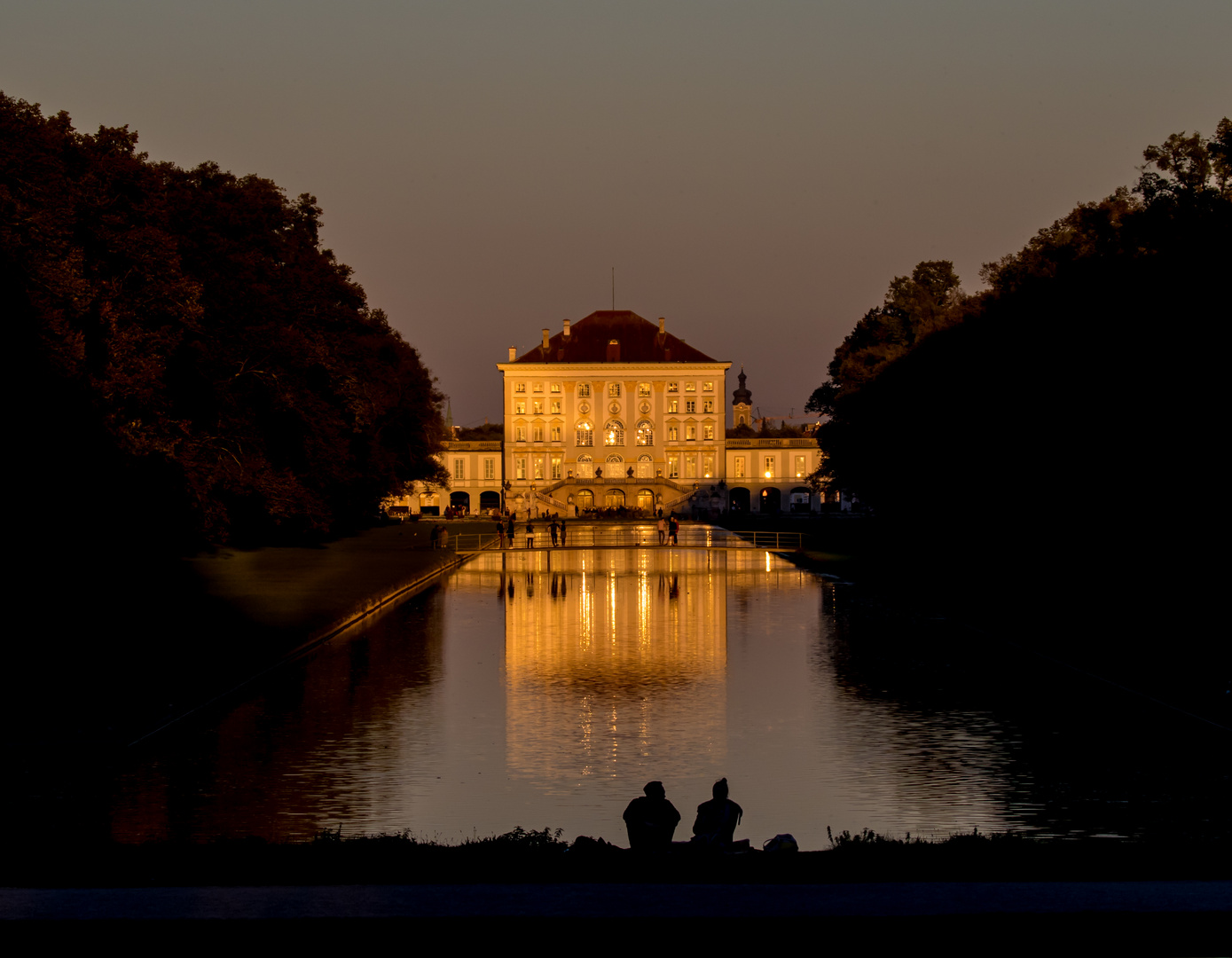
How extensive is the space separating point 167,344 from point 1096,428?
23.7 m

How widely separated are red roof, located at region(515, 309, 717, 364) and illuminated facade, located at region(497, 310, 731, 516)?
279mm

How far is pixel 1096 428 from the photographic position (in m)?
34.7

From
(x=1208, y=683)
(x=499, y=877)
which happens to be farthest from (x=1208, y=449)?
(x=499, y=877)

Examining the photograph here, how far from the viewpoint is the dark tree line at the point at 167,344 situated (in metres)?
32.1

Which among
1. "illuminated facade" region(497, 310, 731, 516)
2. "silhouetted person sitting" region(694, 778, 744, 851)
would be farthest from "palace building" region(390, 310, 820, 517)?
"silhouetted person sitting" region(694, 778, 744, 851)

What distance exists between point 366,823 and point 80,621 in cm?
1572

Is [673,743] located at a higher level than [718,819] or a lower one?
lower

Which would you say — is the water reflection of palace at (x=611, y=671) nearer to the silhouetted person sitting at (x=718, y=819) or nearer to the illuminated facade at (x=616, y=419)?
the silhouetted person sitting at (x=718, y=819)

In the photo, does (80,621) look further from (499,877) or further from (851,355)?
(851,355)

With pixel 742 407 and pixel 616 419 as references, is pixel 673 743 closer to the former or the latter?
pixel 616 419

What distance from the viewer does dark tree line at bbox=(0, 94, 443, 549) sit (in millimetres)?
32125

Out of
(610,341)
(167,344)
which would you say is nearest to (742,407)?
(610,341)

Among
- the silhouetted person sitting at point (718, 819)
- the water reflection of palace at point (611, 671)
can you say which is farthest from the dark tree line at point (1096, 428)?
the silhouetted person sitting at point (718, 819)

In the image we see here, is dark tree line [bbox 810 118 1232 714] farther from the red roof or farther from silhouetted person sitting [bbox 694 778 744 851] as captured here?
the red roof
